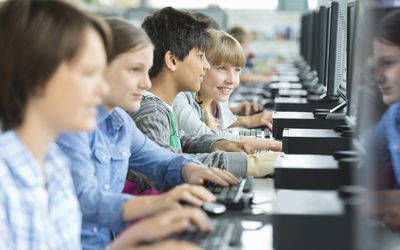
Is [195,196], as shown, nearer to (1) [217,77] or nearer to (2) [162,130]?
(2) [162,130]

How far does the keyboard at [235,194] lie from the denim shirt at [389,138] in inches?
14.2

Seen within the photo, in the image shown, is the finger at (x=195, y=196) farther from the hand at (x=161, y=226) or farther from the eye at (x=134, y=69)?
the eye at (x=134, y=69)

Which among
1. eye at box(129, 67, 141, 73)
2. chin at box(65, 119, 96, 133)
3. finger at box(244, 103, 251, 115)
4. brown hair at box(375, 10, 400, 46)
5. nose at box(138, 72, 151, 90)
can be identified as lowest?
finger at box(244, 103, 251, 115)

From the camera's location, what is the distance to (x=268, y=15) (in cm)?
848

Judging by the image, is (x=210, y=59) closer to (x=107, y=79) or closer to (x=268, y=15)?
(x=107, y=79)

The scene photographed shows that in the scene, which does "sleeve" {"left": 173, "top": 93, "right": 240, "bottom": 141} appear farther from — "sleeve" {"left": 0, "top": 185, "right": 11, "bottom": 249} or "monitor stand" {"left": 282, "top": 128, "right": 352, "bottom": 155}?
"sleeve" {"left": 0, "top": 185, "right": 11, "bottom": 249}

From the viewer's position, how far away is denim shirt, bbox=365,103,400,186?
131 cm

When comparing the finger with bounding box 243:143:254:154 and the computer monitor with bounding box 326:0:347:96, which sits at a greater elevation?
the computer monitor with bounding box 326:0:347:96

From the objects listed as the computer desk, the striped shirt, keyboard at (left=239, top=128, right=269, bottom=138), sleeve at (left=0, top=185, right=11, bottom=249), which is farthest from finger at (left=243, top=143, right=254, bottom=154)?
sleeve at (left=0, top=185, right=11, bottom=249)

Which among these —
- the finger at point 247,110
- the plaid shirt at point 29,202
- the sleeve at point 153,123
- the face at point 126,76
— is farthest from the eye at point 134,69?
the finger at point 247,110

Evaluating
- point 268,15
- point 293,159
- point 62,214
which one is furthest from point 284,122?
point 268,15

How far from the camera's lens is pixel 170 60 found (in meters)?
2.36

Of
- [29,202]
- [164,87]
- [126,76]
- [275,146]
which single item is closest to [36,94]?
[29,202]

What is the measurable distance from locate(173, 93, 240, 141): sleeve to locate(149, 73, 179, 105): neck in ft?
1.24
